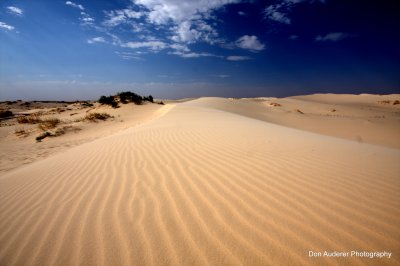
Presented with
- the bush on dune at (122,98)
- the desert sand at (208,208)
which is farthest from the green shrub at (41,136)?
the bush on dune at (122,98)

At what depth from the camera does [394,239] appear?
1739mm

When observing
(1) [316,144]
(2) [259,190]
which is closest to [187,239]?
(2) [259,190]

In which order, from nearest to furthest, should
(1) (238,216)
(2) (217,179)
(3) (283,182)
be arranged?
(1) (238,216) → (3) (283,182) → (2) (217,179)

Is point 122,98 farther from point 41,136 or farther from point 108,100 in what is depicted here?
point 41,136

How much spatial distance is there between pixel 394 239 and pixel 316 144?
3264 mm

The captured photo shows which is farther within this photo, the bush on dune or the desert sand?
the bush on dune

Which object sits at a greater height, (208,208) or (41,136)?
(208,208)

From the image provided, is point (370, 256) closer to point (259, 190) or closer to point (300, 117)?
point (259, 190)

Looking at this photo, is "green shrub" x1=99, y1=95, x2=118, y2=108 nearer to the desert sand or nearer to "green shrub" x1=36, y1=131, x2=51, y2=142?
"green shrub" x1=36, y1=131, x2=51, y2=142

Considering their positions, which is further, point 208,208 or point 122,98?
point 122,98

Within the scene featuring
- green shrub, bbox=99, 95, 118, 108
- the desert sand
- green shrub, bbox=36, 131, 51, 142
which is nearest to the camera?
the desert sand

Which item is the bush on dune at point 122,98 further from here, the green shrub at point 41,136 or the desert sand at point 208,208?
the desert sand at point 208,208

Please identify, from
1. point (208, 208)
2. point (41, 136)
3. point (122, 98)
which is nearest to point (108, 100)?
point (122, 98)

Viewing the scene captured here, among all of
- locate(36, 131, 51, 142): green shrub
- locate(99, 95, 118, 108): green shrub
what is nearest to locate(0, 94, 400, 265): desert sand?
locate(36, 131, 51, 142): green shrub
